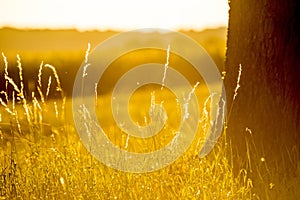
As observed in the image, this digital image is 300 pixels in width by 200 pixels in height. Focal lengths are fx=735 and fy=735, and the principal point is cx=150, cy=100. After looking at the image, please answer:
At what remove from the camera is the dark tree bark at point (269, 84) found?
6.27 metres

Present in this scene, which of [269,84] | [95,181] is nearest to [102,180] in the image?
[95,181]

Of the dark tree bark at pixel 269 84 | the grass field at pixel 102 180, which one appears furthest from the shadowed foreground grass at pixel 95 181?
the dark tree bark at pixel 269 84

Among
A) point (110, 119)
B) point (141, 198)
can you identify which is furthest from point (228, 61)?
point (110, 119)

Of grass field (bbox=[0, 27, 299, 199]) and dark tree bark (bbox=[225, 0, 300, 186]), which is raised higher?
dark tree bark (bbox=[225, 0, 300, 186])

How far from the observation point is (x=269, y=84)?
640 centimetres

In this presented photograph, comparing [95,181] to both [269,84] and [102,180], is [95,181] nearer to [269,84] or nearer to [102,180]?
[102,180]

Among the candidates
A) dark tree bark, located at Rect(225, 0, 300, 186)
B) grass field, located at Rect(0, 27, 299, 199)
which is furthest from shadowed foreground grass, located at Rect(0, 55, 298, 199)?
dark tree bark, located at Rect(225, 0, 300, 186)

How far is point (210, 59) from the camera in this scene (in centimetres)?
2867

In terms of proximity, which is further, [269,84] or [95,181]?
[269,84]

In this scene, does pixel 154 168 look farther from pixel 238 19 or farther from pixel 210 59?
pixel 210 59

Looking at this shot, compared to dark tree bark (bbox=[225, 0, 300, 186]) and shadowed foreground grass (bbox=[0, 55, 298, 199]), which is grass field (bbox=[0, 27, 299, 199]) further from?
dark tree bark (bbox=[225, 0, 300, 186])

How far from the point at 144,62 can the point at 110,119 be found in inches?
607

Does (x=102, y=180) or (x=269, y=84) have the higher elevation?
(x=269, y=84)

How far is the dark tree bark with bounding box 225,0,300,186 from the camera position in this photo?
627 cm
